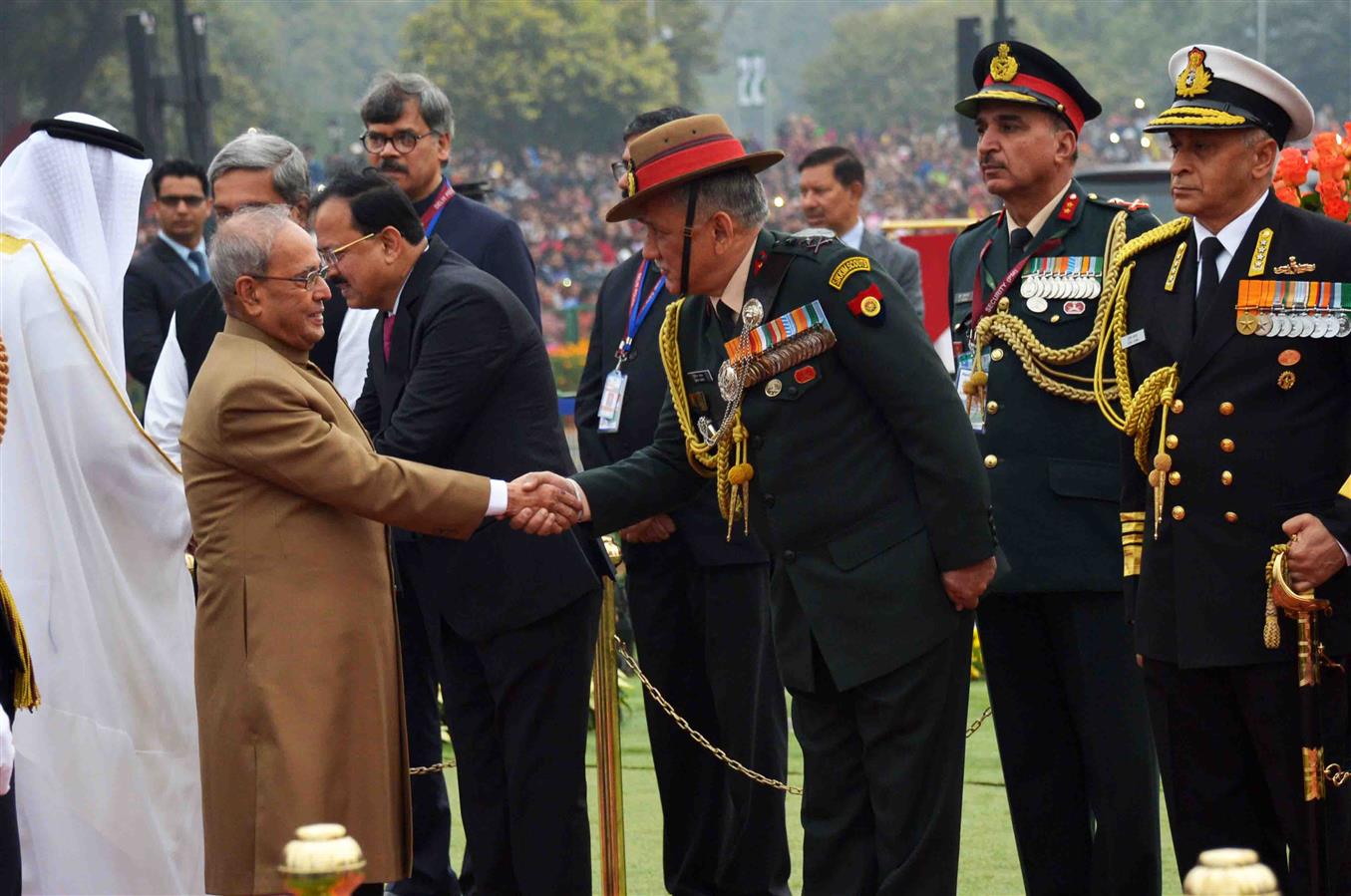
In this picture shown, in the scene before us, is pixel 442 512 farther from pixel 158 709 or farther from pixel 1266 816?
pixel 1266 816

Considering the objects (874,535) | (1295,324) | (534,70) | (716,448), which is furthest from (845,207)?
(534,70)

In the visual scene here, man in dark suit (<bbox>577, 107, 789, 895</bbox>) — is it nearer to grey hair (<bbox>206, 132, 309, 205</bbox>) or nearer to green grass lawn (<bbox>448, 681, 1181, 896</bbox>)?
green grass lawn (<bbox>448, 681, 1181, 896</bbox>)

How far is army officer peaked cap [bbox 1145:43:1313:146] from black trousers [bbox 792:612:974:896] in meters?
1.16

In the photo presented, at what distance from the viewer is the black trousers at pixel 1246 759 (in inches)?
159

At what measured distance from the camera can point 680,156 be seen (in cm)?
436

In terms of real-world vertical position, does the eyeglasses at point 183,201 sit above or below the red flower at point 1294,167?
above

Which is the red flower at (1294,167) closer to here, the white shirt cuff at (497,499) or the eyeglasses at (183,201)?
the white shirt cuff at (497,499)

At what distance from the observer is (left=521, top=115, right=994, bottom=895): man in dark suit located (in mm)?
4277

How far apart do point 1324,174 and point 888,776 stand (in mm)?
1776

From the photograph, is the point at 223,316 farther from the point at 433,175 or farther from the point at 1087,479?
the point at 1087,479

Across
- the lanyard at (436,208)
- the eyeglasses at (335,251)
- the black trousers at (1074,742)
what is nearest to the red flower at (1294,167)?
the black trousers at (1074,742)

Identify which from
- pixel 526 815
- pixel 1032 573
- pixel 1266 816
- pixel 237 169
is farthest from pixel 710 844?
pixel 237 169

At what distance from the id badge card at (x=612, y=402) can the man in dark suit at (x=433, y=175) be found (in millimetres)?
297

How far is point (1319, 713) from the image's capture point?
403 centimetres
